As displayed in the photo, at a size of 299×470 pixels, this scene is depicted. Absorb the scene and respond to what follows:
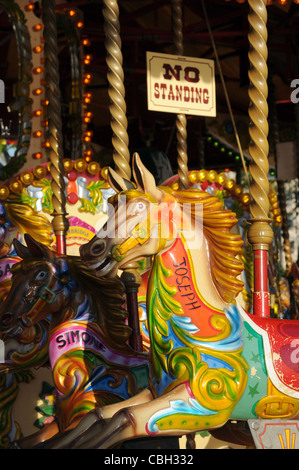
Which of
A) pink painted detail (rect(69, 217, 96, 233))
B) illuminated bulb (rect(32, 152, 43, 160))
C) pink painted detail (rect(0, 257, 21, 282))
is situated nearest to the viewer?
pink painted detail (rect(0, 257, 21, 282))

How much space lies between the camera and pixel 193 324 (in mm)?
3143

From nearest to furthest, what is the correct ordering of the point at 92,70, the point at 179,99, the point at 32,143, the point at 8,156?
the point at 179,99 < the point at 32,143 < the point at 8,156 < the point at 92,70

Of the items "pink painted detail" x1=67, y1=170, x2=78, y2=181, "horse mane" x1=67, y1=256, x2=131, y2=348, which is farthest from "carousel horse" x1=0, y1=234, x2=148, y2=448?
"pink painted detail" x1=67, y1=170, x2=78, y2=181

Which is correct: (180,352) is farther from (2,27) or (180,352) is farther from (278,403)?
(2,27)

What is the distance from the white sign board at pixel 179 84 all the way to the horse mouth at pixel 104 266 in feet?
5.37

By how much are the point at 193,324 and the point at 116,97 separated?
5.04ft

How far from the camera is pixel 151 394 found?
3.23 metres

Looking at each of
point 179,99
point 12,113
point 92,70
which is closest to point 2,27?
point 92,70

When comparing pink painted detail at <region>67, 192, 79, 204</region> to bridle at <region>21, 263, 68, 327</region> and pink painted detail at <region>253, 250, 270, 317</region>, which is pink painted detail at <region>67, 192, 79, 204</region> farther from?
pink painted detail at <region>253, 250, 270, 317</region>

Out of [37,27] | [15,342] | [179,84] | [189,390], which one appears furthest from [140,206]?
[37,27]

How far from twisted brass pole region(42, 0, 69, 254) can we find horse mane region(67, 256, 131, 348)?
1238 millimetres

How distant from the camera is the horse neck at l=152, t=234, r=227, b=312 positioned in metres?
3.16
